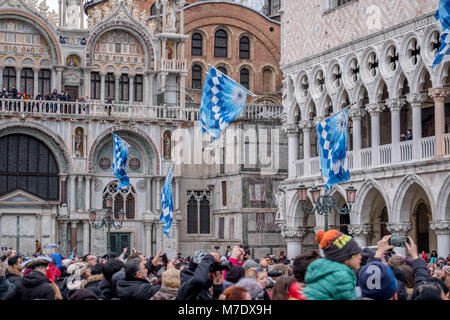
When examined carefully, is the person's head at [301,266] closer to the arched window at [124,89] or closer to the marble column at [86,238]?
the marble column at [86,238]

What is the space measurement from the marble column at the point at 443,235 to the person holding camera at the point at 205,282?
18.3 metres

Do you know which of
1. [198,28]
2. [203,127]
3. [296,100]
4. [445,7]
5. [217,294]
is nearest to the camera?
[217,294]

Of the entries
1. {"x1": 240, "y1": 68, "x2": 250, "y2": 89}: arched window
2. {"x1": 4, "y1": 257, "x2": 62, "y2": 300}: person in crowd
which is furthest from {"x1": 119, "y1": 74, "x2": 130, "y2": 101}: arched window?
{"x1": 4, "y1": 257, "x2": 62, "y2": 300}: person in crowd

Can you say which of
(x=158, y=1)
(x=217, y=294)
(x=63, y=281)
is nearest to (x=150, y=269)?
(x=63, y=281)

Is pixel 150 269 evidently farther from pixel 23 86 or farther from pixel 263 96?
pixel 263 96

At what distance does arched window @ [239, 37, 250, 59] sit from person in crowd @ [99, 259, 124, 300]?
37336 millimetres

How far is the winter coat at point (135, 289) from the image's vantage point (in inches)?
386

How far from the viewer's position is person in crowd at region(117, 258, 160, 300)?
9.83 m

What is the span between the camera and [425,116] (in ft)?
105

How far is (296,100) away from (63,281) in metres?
23.2

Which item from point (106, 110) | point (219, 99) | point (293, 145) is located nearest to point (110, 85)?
point (106, 110)

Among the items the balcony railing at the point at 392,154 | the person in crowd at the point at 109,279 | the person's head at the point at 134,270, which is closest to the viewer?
the person's head at the point at 134,270

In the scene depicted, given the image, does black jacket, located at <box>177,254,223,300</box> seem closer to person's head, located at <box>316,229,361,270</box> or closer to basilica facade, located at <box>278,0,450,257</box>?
person's head, located at <box>316,229,361,270</box>

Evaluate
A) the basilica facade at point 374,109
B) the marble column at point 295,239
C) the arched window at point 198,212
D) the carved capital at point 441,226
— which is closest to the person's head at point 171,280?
the basilica facade at point 374,109
